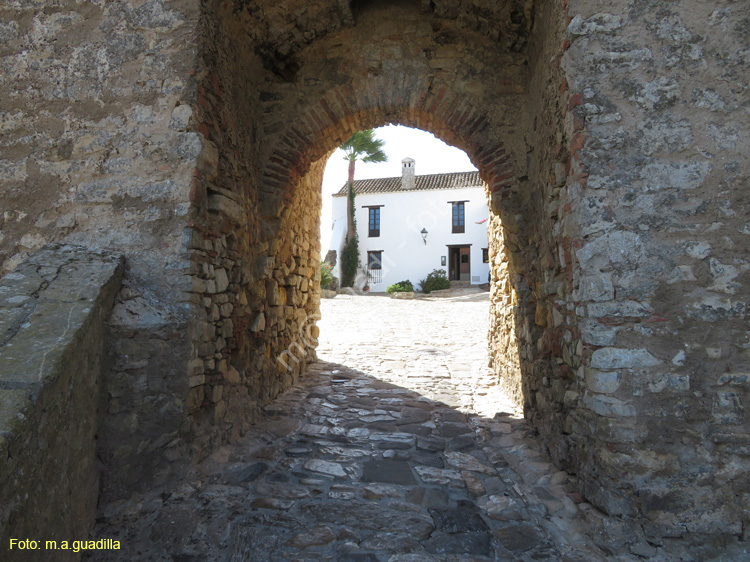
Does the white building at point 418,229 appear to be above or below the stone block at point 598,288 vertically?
above

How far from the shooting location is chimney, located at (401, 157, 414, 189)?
2355cm

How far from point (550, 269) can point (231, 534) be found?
2.25 metres

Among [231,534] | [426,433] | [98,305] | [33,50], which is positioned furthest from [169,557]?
[33,50]

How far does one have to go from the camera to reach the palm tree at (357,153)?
21.2m

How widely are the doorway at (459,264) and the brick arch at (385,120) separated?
18.8 metres

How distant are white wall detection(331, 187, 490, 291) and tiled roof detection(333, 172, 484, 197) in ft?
1.04

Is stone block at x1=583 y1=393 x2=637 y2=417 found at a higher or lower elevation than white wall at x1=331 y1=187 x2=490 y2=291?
lower

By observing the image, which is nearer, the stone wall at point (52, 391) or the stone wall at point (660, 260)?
the stone wall at point (52, 391)

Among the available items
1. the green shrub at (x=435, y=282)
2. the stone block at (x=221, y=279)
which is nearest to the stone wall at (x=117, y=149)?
the stone block at (x=221, y=279)

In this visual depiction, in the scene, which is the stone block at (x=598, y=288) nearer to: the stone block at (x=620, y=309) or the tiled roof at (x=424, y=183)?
the stone block at (x=620, y=309)

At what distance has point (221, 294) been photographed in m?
2.96

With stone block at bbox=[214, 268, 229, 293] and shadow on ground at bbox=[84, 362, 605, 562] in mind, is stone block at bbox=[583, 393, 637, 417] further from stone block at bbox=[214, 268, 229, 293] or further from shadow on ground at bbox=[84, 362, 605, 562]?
stone block at bbox=[214, 268, 229, 293]

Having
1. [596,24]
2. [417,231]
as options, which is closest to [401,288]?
[417,231]

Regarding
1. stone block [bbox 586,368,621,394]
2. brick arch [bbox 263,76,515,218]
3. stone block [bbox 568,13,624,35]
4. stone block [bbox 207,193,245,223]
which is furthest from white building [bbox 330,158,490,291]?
stone block [bbox 586,368,621,394]
